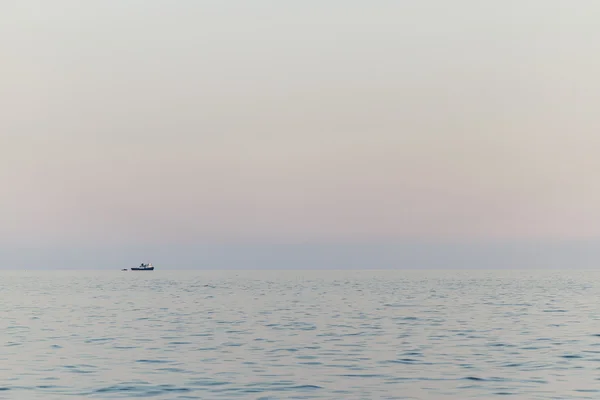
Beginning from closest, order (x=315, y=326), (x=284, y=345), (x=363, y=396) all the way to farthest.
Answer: (x=363, y=396) → (x=284, y=345) → (x=315, y=326)

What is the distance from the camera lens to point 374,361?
37.7m

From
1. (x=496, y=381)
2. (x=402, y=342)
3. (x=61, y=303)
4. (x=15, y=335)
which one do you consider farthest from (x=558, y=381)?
(x=61, y=303)

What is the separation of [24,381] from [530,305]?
2228 inches

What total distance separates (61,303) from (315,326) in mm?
40086

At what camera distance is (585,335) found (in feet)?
162

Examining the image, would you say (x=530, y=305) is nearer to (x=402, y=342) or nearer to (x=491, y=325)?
(x=491, y=325)

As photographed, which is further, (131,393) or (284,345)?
(284,345)

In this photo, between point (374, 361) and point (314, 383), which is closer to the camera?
point (314, 383)

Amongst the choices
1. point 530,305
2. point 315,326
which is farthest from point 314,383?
point 530,305

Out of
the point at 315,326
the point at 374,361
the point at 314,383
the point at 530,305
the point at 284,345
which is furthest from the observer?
the point at 530,305

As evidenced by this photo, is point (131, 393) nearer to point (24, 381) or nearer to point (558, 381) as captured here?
point (24, 381)

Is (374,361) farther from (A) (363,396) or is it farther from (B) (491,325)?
(B) (491,325)

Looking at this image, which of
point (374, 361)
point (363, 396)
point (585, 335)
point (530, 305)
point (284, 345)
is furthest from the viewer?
point (530, 305)

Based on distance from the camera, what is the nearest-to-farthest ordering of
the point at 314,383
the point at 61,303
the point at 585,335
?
the point at 314,383, the point at 585,335, the point at 61,303
